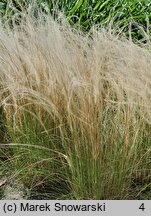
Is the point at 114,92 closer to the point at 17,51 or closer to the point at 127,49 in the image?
the point at 127,49

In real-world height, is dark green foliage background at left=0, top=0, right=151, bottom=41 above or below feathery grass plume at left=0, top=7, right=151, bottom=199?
above

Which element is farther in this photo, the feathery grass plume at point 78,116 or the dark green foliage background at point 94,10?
the dark green foliage background at point 94,10

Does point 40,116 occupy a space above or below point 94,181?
above

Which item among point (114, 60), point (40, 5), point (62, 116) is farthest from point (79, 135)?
point (40, 5)

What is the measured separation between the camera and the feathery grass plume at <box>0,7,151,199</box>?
86.3 inches

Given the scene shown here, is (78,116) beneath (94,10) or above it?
beneath

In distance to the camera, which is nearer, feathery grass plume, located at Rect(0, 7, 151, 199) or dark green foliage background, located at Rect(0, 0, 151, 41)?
feathery grass plume, located at Rect(0, 7, 151, 199)

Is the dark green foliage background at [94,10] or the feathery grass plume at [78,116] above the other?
the dark green foliage background at [94,10]

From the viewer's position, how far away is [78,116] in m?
2.22

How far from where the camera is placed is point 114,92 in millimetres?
2389

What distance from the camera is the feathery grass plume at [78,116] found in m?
2.19

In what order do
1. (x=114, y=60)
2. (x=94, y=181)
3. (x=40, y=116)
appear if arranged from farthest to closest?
(x=114, y=60) < (x=40, y=116) < (x=94, y=181)

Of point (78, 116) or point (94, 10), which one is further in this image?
point (94, 10)

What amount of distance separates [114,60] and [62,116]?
46 cm
